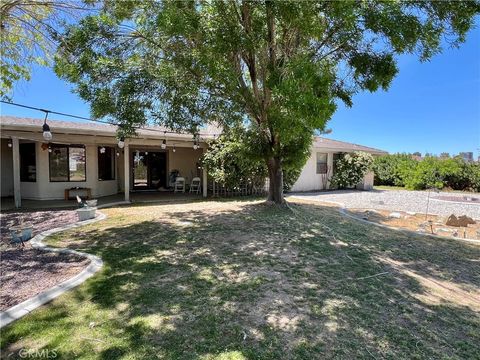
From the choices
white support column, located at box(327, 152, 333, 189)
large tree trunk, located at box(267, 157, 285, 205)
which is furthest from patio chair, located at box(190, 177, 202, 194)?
white support column, located at box(327, 152, 333, 189)

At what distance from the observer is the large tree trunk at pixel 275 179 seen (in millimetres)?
10922

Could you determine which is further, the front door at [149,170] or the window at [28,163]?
the front door at [149,170]

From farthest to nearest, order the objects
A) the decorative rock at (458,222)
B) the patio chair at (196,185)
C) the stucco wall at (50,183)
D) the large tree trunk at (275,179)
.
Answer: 1. the patio chair at (196,185)
2. the stucco wall at (50,183)
3. the large tree trunk at (275,179)
4. the decorative rock at (458,222)

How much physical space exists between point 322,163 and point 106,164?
12313 mm

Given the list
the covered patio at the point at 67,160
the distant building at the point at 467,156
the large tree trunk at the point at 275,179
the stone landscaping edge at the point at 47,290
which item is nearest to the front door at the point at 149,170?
the covered patio at the point at 67,160

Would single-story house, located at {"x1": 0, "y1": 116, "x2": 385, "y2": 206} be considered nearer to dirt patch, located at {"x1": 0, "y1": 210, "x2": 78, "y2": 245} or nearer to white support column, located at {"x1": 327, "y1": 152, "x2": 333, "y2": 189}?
dirt patch, located at {"x1": 0, "y1": 210, "x2": 78, "y2": 245}

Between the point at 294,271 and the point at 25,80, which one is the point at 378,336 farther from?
the point at 25,80

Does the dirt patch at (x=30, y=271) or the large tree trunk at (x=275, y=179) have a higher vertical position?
the large tree trunk at (x=275, y=179)

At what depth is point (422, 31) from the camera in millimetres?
5066

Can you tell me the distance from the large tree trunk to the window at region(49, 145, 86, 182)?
820cm

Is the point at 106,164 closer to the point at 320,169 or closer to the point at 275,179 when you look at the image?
the point at 275,179

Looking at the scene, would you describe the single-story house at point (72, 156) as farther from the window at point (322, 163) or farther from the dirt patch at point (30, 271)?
the window at point (322, 163)

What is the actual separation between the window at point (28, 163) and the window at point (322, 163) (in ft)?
47.8

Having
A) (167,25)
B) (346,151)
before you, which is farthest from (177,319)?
(346,151)
